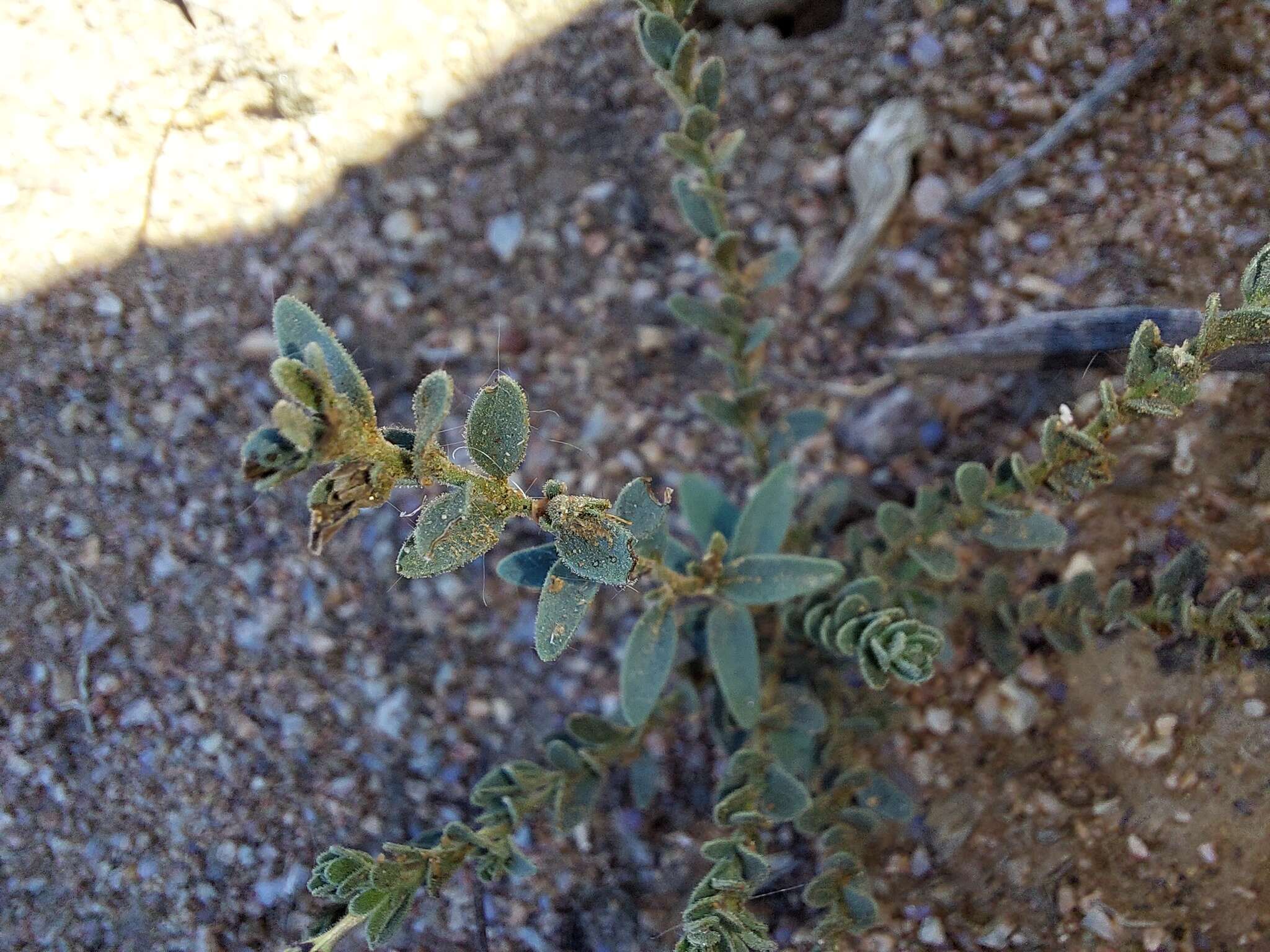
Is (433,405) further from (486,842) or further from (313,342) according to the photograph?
(486,842)

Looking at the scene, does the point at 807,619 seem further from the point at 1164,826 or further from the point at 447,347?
the point at 447,347

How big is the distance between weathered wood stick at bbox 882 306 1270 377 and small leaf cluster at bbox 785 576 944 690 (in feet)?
2.30

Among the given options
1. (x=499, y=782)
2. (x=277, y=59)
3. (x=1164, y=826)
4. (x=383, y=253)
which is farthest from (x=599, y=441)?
(x=1164, y=826)

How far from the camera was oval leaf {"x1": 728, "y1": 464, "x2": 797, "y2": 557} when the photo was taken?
1811mm

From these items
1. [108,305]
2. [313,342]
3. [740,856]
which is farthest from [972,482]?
[108,305]

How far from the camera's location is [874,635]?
156cm

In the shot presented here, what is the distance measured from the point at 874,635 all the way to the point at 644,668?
40 centimetres

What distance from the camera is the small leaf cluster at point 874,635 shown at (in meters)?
1.49

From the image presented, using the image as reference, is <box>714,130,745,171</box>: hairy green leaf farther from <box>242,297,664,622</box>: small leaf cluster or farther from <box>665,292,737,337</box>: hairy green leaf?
<box>242,297,664,622</box>: small leaf cluster

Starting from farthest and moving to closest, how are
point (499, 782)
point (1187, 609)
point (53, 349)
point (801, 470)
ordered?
point (801, 470) → point (53, 349) → point (499, 782) → point (1187, 609)

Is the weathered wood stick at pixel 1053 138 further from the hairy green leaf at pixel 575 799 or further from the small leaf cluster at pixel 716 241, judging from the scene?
the hairy green leaf at pixel 575 799

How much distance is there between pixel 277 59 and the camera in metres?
2.40

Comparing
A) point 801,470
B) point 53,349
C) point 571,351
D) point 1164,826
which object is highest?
point 53,349

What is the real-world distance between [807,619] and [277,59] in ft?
6.41
